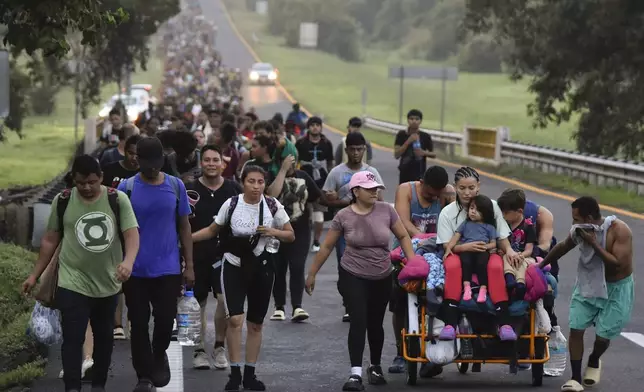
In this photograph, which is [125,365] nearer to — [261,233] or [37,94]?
[261,233]

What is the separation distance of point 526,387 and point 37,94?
66937mm

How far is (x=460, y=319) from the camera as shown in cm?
1014

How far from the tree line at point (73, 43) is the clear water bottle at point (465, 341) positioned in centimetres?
374

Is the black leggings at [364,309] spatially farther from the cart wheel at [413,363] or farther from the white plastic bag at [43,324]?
the white plastic bag at [43,324]

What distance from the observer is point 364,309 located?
34.7 feet

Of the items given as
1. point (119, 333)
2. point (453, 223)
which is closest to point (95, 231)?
point (453, 223)

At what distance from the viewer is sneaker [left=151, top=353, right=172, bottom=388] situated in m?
9.94

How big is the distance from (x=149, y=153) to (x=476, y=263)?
236cm

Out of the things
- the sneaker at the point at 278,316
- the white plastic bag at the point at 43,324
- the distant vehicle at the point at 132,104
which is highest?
the white plastic bag at the point at 43,324

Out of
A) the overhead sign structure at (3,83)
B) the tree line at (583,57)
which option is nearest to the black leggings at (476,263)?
the overhead sign structure at (3,83)

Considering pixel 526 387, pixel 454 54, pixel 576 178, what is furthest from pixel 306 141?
pixel 454 54

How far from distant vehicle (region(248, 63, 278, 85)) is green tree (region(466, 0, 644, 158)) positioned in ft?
176

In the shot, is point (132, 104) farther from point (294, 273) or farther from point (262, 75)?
point (294, 273)

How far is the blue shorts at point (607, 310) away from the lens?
34.1 ft
